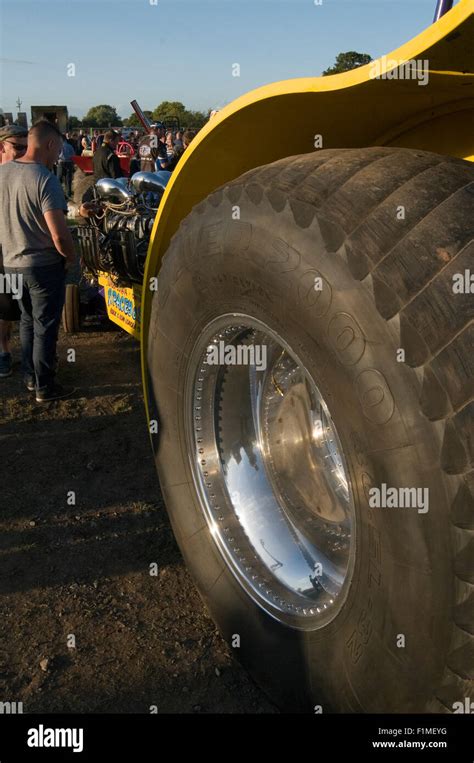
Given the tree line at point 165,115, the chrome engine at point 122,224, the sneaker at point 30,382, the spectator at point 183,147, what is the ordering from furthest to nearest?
the tree line at point 165,115
the spectator at point 183,147
the sneaker at point 30,382
the chrome engine at point 122,224

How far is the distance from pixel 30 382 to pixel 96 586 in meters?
2.37

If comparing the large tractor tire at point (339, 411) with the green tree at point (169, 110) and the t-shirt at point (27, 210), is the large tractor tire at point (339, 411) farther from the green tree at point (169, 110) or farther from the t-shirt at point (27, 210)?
the green tree at point (169, 110)

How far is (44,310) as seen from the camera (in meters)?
4.60

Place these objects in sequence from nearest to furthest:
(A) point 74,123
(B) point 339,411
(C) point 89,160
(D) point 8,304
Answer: (B) point 339,411, (D) point 8,304, (C) point 89,160, (A) point 74,123

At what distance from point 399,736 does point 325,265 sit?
1054mm

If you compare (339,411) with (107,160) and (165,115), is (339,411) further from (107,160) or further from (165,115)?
(165,115)

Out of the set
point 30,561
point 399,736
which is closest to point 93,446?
point 30,561

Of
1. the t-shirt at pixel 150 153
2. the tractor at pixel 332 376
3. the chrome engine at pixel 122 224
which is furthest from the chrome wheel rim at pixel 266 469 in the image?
the t-shirt at pixel 150 153

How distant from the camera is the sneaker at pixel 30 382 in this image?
4.71m

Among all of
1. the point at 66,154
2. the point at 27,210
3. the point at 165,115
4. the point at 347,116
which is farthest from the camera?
the point at 165,115

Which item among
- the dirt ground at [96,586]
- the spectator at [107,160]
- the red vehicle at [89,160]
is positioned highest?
the red vehicle at [89,160]

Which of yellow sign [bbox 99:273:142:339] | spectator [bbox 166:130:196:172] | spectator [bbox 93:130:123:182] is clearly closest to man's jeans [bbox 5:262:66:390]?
yellow sign [bbox 99:273:142:339]

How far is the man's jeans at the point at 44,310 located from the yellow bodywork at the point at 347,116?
238 centimetres

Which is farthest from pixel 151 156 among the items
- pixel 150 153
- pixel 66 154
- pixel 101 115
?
pixel 101 115
